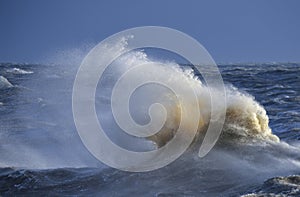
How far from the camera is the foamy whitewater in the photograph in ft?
33.7

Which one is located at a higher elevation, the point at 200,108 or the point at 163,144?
the point at 200,108

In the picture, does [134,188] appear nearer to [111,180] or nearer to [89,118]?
[111,180]

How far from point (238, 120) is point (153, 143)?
251cm

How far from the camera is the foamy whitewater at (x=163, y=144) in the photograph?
10.3 metres

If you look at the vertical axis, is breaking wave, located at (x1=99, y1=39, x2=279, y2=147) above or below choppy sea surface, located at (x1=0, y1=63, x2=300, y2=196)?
above

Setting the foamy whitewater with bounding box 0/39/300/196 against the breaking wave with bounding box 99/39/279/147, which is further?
the breaking wave with bounding box 99/39/279/147

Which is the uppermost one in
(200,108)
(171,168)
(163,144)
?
(200,108)

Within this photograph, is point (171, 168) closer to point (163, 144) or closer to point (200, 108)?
point (163, 144)

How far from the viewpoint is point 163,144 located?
14258 mm

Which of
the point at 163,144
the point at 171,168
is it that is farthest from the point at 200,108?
the point at 171,168

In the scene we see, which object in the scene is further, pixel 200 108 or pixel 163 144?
pixel 200 108

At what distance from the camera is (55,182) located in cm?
1141

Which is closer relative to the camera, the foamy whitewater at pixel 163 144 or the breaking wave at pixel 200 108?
the foamy whitewater at pixel 163 144

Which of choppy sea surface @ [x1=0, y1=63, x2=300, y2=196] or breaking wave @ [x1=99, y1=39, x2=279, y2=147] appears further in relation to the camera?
breaking wave @ [x1=99, y1=39, x2=279, y2=147]
